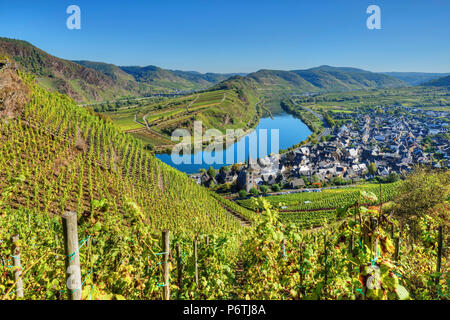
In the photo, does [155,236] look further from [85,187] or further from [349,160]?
[349,160]

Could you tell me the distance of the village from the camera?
55750 millimetres

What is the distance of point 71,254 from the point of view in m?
1.83

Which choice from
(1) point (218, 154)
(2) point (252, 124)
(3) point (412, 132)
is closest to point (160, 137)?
(1) point (218, 154)

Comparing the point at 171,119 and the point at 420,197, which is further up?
the point at 171,119

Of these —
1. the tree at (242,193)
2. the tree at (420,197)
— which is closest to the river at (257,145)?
the tree at (242,193)

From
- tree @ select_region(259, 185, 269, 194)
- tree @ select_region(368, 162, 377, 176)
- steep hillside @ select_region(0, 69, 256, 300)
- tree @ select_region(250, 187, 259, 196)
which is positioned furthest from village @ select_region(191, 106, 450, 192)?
Result: steep hillside @ select_region(0, 69, 256, 300)

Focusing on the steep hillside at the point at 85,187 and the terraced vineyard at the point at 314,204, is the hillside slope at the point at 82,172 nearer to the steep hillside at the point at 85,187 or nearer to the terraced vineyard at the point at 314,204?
the steep hillside at the point at 85,187

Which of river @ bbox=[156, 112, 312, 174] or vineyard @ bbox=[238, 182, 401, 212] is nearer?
vineyard @ bbox=[238, 182, 401, 212]

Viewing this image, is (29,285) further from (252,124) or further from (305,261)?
(252,124)

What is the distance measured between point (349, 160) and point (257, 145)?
104 ft

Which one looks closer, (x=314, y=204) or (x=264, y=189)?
(x=314, y=204)

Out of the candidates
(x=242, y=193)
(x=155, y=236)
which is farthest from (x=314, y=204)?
(x=155, y=236)

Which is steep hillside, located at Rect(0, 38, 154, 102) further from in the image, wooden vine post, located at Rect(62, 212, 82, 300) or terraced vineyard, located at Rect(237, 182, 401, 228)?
wooden vine post, located at Rect(62, 212, 82, 300)

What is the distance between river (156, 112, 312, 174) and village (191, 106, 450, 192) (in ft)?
31.3
